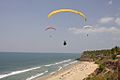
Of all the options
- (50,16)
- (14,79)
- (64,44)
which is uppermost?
(50,16)

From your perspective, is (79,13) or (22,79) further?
(22,79)

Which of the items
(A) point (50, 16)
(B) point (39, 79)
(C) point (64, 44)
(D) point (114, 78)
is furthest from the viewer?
(B) point (39, 79)

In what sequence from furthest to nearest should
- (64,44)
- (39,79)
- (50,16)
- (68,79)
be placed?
(39,79)
(68,79)
(50,16)
(64,44)

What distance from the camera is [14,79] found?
180 ft

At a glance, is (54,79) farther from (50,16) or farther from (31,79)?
(50,16)

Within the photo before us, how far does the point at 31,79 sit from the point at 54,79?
6.04 metres

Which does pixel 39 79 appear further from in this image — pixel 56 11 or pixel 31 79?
pixel 56 11

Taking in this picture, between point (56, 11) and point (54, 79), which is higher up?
point (56, 11)

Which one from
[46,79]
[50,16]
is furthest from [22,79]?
[50,16]

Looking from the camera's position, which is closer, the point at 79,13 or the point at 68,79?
the point at 79,13

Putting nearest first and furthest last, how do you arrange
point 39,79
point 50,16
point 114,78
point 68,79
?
point 50,16 < point 114,78 < point 68,79 < point 39,79

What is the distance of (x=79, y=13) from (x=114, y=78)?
33.0 feet

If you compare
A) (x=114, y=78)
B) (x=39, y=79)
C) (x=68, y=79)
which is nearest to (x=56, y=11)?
(x=114, y=78)

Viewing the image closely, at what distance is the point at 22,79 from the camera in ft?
179
